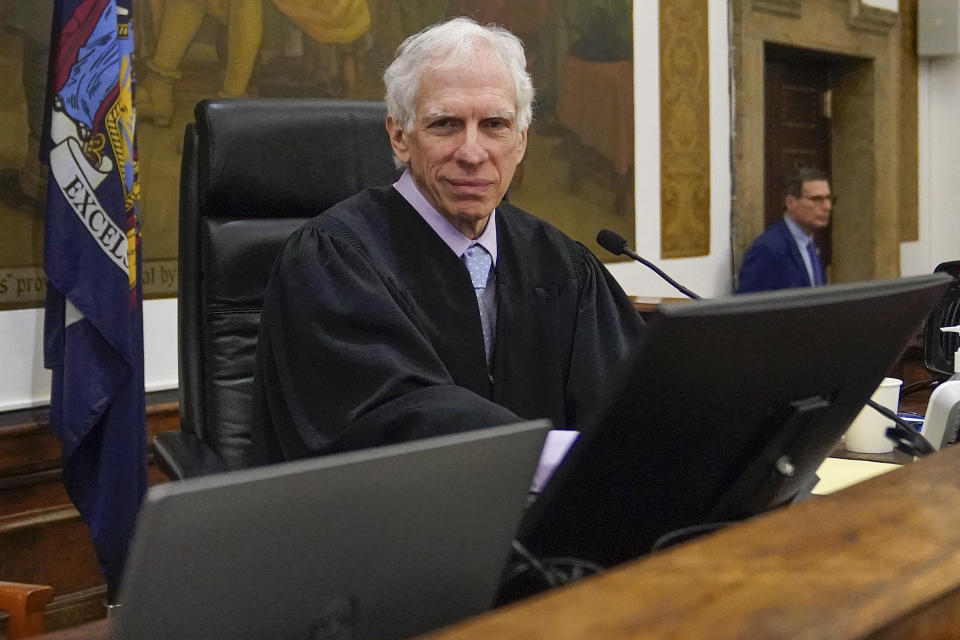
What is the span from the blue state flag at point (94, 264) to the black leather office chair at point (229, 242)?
0.78m

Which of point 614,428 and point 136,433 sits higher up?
point 614,428

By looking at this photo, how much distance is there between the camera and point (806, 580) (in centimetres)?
68

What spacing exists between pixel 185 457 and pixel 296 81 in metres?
2.35

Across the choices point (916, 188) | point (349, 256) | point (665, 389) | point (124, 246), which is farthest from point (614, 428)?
point (916, 188)

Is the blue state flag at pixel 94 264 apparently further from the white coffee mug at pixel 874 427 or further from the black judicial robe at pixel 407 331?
the white coffee mug at pixel 874 427

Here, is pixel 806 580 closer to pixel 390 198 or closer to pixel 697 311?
pixel 697 311

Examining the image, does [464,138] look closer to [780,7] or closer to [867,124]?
[780,7]

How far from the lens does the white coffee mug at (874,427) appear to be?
1809 millimetres

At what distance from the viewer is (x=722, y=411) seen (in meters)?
1.01

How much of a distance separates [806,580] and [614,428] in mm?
296

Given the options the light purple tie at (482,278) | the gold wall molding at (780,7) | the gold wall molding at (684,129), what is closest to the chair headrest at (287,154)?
the light purple tie at (482,278)

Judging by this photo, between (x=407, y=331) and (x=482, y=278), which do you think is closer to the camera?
(x=407, y=331)

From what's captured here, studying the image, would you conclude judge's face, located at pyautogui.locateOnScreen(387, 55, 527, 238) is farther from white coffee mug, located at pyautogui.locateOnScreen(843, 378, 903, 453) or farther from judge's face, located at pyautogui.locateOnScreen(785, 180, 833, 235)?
judge's face, located at pyautogui.locateOnScreen(785, 180, 833, 235)

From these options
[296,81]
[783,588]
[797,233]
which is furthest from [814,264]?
[783,588]
